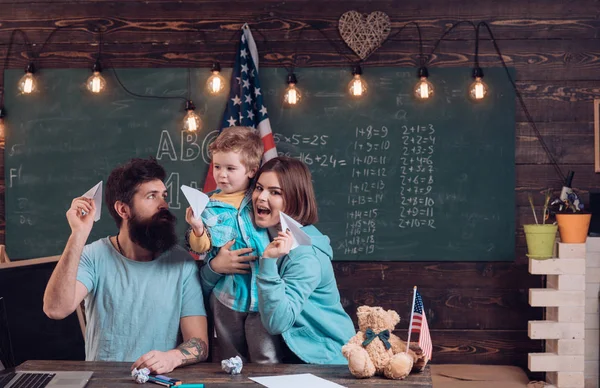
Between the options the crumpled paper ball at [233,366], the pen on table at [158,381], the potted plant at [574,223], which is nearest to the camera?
the pen on table at [158,381]

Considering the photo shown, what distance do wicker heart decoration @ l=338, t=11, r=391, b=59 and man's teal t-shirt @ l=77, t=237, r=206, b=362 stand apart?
7.57 ft

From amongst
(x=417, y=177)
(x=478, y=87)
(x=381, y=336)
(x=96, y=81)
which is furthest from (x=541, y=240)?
(x=96, y=81)

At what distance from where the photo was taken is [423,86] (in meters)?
4.12

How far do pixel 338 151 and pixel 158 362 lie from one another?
8.15 feet

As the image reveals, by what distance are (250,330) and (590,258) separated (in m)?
2.36

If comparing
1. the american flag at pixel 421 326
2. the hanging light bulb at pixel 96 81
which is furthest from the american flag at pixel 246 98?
the american flag at pixel 421 326

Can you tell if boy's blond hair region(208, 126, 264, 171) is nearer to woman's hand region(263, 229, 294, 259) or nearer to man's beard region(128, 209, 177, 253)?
man's beard region(128, 209, 177, 253)

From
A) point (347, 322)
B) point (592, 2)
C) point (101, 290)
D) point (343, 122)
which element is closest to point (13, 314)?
point (101, 290)

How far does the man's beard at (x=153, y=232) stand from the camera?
238cm

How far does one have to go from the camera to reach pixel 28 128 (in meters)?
4.34

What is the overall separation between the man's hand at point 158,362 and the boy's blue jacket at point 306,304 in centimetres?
30

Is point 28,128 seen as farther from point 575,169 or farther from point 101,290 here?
point 575,169

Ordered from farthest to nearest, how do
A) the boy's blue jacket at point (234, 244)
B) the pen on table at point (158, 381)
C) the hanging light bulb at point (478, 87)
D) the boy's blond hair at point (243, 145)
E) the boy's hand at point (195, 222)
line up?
the hanging light bulb at point (478, 87)
the boy's blond hair at point (243, 145)
the boy's blue jacket at point (234, 244)
the boy's hand at point (195, 222)
the pen on table at point (158, 381)

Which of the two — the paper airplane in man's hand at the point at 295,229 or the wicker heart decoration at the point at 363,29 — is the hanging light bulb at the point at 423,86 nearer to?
the wicker heart decoration at the point at 363,29
